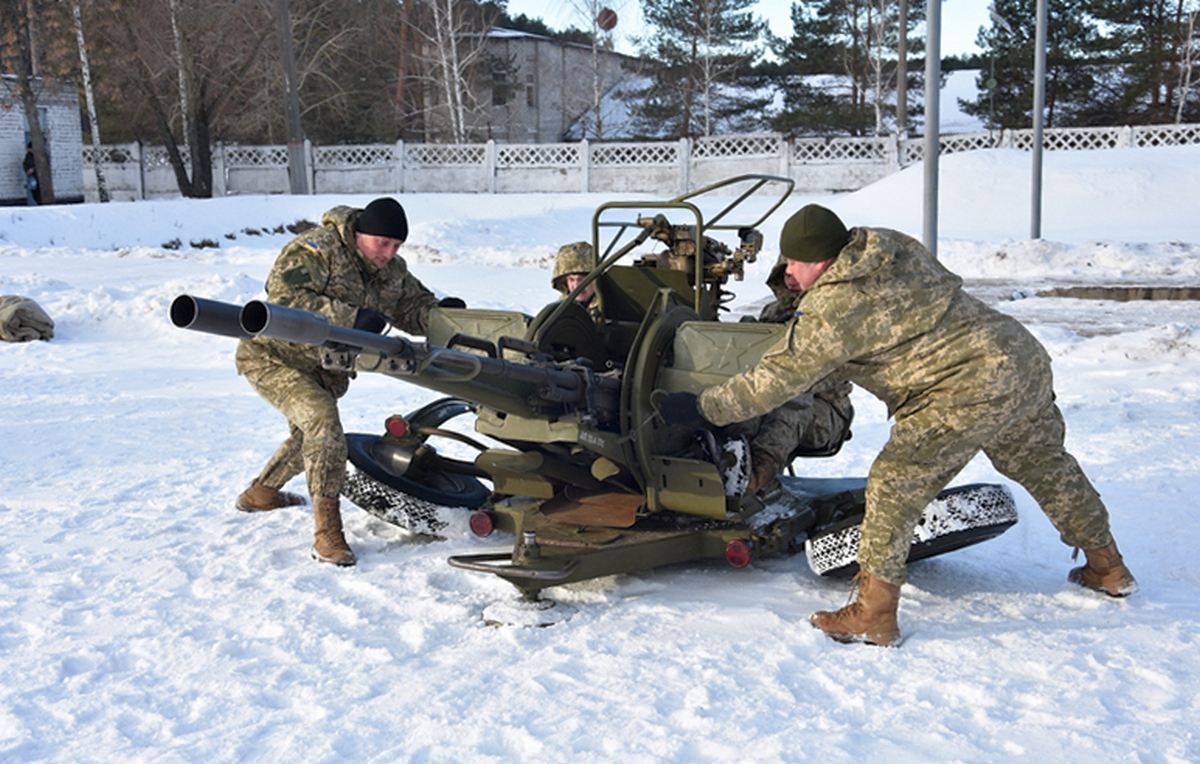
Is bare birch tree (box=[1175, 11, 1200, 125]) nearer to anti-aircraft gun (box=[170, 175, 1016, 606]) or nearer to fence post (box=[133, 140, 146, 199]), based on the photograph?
fence post (box=[133, 140, 146, 199])

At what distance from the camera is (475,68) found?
45.8m

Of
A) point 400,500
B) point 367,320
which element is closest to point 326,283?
point 367,320

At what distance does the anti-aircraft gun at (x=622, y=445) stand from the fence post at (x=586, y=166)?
27.6m

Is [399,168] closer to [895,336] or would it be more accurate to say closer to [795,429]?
[795,429]

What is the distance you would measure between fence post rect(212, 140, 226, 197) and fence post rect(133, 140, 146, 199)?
2.22m


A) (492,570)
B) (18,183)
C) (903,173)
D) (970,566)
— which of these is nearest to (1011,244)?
(903,173)

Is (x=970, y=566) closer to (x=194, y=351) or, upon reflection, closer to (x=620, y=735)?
(x=620, y=735)

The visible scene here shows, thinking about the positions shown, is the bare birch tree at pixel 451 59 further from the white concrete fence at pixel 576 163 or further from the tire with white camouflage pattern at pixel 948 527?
the tire with white camouflage pattern at pixel 948 527

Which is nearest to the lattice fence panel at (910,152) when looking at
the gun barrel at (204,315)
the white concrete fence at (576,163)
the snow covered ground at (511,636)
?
the white concrete fence at (576,163)

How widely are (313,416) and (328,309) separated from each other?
1.83 ft

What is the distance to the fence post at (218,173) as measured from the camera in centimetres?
3709

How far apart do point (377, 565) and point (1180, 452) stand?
510cm

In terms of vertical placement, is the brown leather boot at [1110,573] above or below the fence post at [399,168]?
below

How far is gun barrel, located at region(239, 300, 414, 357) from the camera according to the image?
421 centimetres
